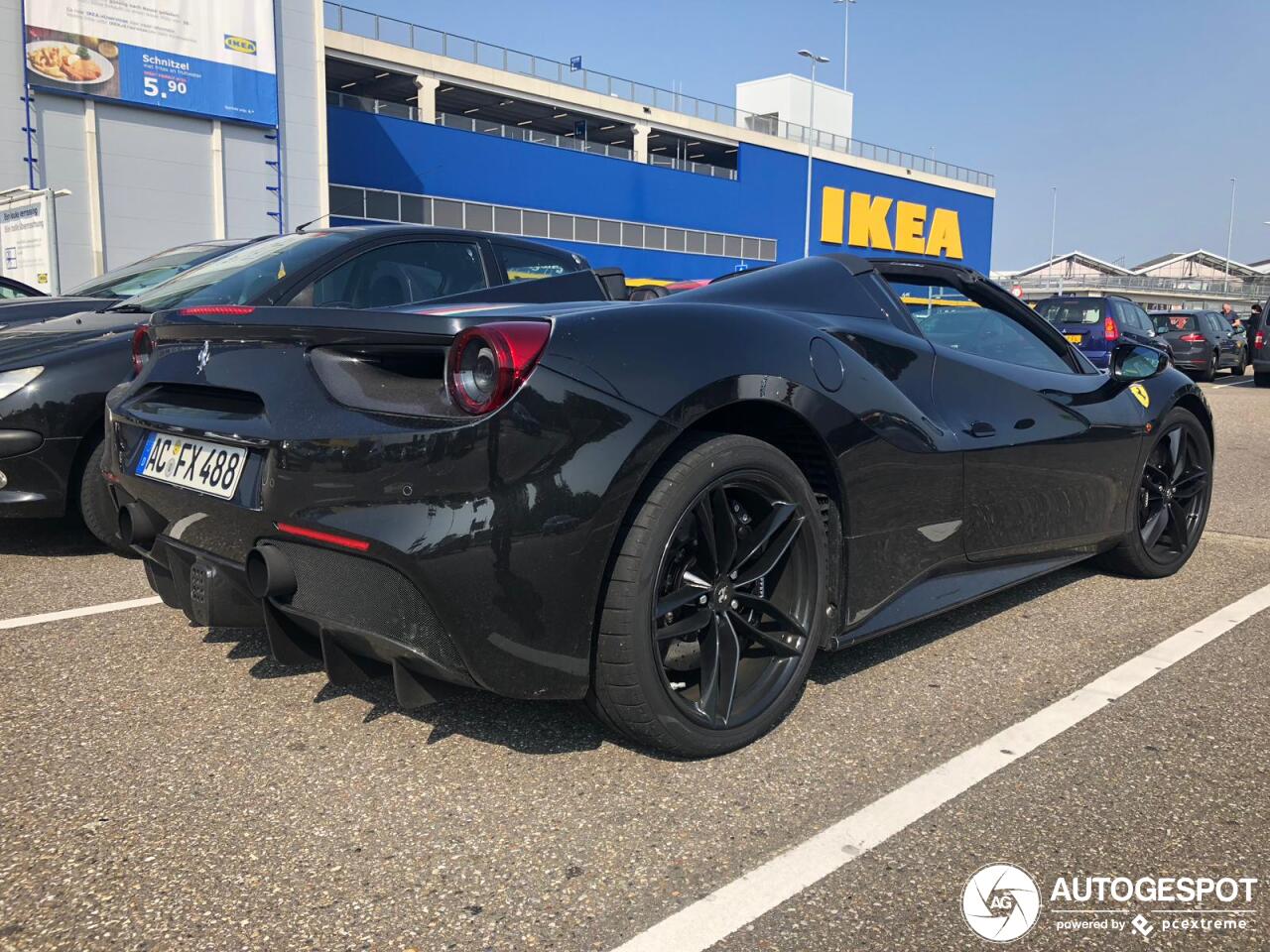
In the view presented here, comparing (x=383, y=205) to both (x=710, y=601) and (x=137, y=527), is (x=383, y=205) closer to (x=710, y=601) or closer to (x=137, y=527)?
(x=137, y=527)

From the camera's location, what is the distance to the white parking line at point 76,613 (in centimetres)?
346

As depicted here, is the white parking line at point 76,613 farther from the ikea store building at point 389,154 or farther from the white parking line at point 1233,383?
the white parking line at point 1233,383

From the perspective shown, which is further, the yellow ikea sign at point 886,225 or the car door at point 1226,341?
the yellow ikea sign at point 886,225

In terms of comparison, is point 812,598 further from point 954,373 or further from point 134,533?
point 134,533

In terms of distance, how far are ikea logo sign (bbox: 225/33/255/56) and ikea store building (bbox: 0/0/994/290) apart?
24mm

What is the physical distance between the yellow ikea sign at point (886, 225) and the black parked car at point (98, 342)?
38303mm

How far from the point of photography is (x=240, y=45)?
18750 millimetres

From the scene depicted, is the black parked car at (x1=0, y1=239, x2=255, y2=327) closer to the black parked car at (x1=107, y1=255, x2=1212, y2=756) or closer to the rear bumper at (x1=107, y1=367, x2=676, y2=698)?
the black parked car at (x1=107, y1=255, x2=1212, y2=756)

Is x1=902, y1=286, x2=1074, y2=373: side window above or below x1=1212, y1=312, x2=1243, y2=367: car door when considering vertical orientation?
below

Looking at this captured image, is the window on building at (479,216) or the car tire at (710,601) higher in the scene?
the window on building at (479,216)

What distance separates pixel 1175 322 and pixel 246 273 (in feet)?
63.2

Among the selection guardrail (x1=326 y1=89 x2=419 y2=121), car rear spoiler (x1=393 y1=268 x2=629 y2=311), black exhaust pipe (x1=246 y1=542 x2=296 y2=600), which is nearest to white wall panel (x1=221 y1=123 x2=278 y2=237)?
guardrail (x1=326 y1=89 x2=419 y2=121)

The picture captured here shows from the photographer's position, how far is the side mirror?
4.00 metres

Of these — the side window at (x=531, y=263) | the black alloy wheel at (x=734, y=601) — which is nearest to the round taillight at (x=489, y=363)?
the black alloy wheel at (x=734, y=601)
